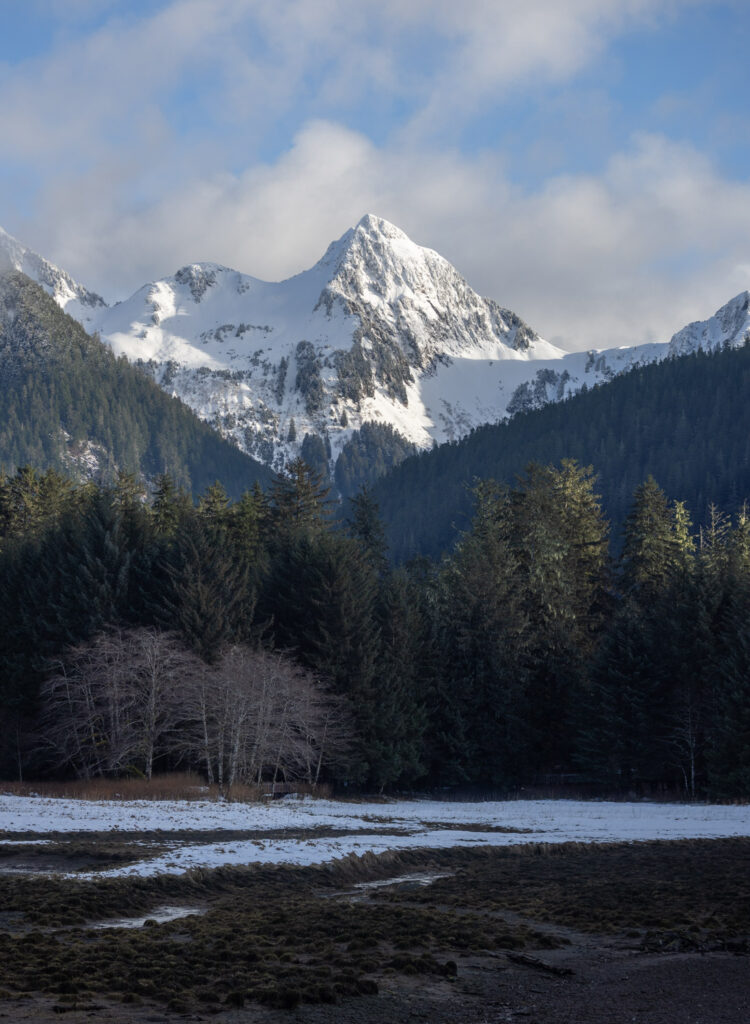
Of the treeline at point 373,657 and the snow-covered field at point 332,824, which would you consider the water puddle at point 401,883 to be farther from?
the treeline at point 373,657

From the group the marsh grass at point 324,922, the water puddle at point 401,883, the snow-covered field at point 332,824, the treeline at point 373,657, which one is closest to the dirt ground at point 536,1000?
the marsh grass at point 324,922

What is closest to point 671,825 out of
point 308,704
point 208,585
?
point 308,704

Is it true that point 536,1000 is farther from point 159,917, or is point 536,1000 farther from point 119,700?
point 119,700

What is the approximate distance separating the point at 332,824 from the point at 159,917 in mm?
17850

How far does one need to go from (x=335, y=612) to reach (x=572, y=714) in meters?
16.1

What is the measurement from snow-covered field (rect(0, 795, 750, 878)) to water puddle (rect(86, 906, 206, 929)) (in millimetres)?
2406

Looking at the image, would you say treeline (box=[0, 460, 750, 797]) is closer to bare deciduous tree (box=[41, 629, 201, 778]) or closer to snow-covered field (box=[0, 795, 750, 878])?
bare deciduous tree (box=[41, 629, 201, 778])

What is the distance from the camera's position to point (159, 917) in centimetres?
1628

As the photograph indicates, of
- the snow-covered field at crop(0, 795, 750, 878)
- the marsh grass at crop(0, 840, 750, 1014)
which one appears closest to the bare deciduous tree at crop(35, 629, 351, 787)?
the snow-covered field at crop(0, 795, 750, 878)

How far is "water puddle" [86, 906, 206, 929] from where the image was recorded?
599 inches

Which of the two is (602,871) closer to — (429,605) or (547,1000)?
(547,1000)

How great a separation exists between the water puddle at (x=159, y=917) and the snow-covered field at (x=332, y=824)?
2.41 metres

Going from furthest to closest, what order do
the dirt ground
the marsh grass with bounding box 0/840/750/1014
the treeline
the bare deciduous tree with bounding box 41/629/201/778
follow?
the treeline → the bare deciduous tree with bounding box 41/629/201/778 → the marsh grass with bounding box 0/840/750/1014 → the dirt ground

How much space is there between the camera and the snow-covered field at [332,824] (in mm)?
24220
